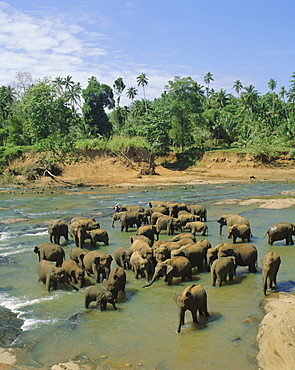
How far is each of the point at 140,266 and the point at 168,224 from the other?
5.83 meters

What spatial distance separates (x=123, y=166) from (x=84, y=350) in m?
46.8

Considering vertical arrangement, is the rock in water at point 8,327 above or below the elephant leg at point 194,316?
below

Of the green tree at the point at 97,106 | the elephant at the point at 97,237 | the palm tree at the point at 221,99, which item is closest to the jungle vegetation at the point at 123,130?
the green tree at the point at 97,106

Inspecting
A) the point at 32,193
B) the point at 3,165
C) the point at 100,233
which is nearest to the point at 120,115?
the point at 3,165

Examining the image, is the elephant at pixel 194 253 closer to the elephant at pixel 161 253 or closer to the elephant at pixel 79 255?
the elephant at pixel 161 253

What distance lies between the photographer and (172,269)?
35.1ft

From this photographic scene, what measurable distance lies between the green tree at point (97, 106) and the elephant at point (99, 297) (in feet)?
164

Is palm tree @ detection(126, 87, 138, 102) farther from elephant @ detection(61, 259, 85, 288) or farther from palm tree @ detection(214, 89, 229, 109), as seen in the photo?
elephant @ detection(61, 259, 85, 288)

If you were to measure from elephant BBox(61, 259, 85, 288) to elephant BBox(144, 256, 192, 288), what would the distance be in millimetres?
1818

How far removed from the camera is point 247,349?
23.9 feet

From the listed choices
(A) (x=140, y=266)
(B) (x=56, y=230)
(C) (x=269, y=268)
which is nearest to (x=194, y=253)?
(A) (x=140, y=266)

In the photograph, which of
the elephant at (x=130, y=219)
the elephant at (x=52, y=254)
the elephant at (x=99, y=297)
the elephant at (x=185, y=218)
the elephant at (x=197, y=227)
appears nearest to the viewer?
the elephant at (x=99, y=297)

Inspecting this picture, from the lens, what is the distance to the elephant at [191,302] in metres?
8.01

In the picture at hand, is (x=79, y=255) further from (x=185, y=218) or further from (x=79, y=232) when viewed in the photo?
(x=185, y=218)
